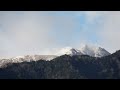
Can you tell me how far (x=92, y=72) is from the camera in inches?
7707
